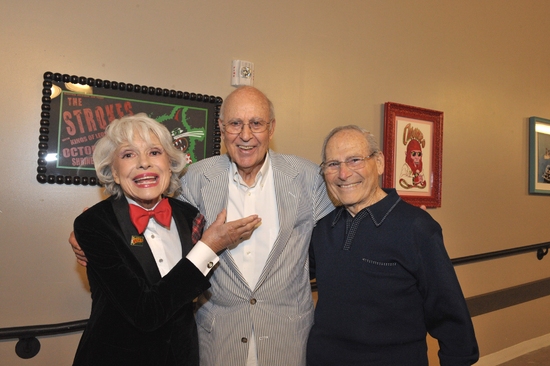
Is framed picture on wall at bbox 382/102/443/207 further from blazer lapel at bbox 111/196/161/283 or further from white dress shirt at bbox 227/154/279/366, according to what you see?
blazer lapel at bbox 111/196/161/283

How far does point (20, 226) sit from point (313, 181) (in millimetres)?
1389

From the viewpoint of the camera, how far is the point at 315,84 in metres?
3.00

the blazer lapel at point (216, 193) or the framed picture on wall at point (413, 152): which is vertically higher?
the framed picture on wall at point (413, 152)

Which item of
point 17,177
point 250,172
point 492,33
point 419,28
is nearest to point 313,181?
point 250,172

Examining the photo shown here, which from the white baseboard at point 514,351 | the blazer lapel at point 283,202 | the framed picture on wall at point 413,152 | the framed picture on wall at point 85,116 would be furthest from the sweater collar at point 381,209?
the white baseboard at point 514,351

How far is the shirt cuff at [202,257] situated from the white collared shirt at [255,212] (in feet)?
0.90

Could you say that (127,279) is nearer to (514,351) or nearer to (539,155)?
(514,351)

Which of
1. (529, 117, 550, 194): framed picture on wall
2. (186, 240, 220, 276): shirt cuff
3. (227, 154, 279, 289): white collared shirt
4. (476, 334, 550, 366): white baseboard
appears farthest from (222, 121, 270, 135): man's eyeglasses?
(529, 117, 550, 194): framed picture on wall

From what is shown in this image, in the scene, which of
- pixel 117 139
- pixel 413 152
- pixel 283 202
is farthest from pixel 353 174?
pixel 413 152

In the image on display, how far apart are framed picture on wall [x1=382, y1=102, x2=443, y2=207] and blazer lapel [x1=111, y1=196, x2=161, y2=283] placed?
2.16 m

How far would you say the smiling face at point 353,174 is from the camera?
1.84 metres

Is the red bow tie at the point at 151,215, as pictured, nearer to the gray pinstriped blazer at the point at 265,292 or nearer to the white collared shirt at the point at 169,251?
the white collared shirt at the point at 169,251

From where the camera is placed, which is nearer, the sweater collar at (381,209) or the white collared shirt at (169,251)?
the white collared shirt at (169,251)

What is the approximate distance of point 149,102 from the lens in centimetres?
234
